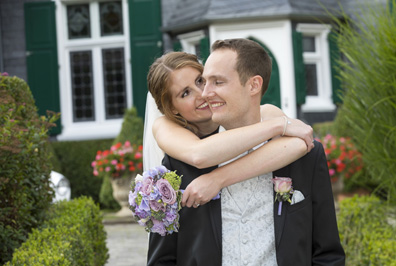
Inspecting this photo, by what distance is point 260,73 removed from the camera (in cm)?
231

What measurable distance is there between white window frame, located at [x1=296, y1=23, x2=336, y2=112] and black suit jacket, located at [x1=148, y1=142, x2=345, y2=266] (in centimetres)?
1112

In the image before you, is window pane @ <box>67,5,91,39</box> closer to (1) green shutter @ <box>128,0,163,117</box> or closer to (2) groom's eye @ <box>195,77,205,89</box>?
(1) green shutter @ <box>128,0,163,117</box>

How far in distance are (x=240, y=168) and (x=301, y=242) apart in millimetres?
330

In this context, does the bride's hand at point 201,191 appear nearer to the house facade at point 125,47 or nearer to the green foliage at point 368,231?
the green foliage at point 368,231

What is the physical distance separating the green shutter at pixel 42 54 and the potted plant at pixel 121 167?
3.08 metres

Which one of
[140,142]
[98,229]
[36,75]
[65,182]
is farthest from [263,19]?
[98,229]

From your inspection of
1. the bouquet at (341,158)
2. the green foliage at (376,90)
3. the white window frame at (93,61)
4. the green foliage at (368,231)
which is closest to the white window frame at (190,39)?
the white window frame at (93,61)

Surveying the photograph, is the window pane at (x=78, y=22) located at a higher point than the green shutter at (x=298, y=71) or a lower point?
higher

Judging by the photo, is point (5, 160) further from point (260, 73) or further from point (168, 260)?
point (260, 73)

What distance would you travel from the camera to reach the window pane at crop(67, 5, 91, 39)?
572 inches

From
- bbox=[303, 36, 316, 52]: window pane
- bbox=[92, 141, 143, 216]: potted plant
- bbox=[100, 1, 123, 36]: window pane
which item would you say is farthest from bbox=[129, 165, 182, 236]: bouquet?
bbox=[100, 1, 123, 36]: window pane

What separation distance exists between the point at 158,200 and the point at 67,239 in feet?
6.29

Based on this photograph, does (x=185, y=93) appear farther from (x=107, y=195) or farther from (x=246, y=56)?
(x=107, y=195)

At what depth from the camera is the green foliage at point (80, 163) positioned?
43.9 feet
